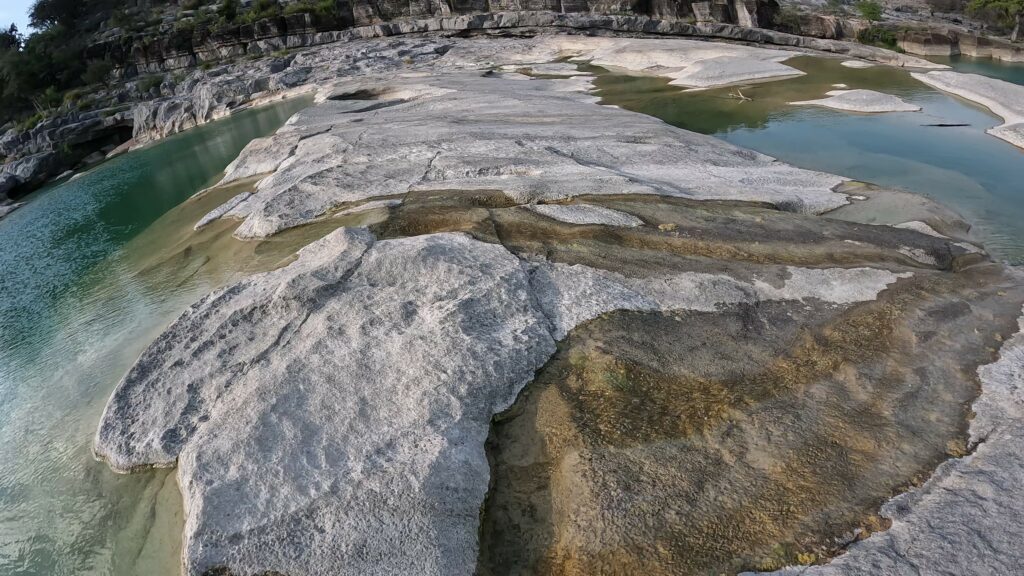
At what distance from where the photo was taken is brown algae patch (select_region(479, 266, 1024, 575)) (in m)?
6.28

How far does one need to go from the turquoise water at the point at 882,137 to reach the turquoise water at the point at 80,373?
60.2ft

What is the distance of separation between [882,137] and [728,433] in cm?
2183

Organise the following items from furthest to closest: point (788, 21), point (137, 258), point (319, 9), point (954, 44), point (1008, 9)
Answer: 1. point (319, 9)
2. point (788, 21)
3. point (1008, 9)
4. point (954, 44)
5. point (137, 258)

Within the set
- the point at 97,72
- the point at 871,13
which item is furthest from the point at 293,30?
the point at 871,13

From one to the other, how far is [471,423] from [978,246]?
13.0 metres

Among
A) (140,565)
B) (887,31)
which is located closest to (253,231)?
(140,565)

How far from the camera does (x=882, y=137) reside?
23.6 metres

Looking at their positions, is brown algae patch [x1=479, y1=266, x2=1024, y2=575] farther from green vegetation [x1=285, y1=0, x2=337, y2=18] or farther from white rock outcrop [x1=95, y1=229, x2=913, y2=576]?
green vegetation [x1=285, y1=0, x2=337, y2=18]

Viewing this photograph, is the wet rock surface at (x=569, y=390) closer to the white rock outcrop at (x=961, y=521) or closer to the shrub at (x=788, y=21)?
the white rock outcrop at (x=961, y=521)

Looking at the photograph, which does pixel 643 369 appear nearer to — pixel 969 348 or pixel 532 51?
pixel 969 348

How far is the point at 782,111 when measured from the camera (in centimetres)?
2908

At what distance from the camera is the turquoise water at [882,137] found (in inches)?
680

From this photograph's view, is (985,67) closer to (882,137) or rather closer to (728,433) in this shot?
(882,137)

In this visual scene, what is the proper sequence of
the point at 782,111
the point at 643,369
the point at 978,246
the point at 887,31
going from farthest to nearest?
the point at 887,31, the point at 782,111, the point at 978,246, the point at 643,369
